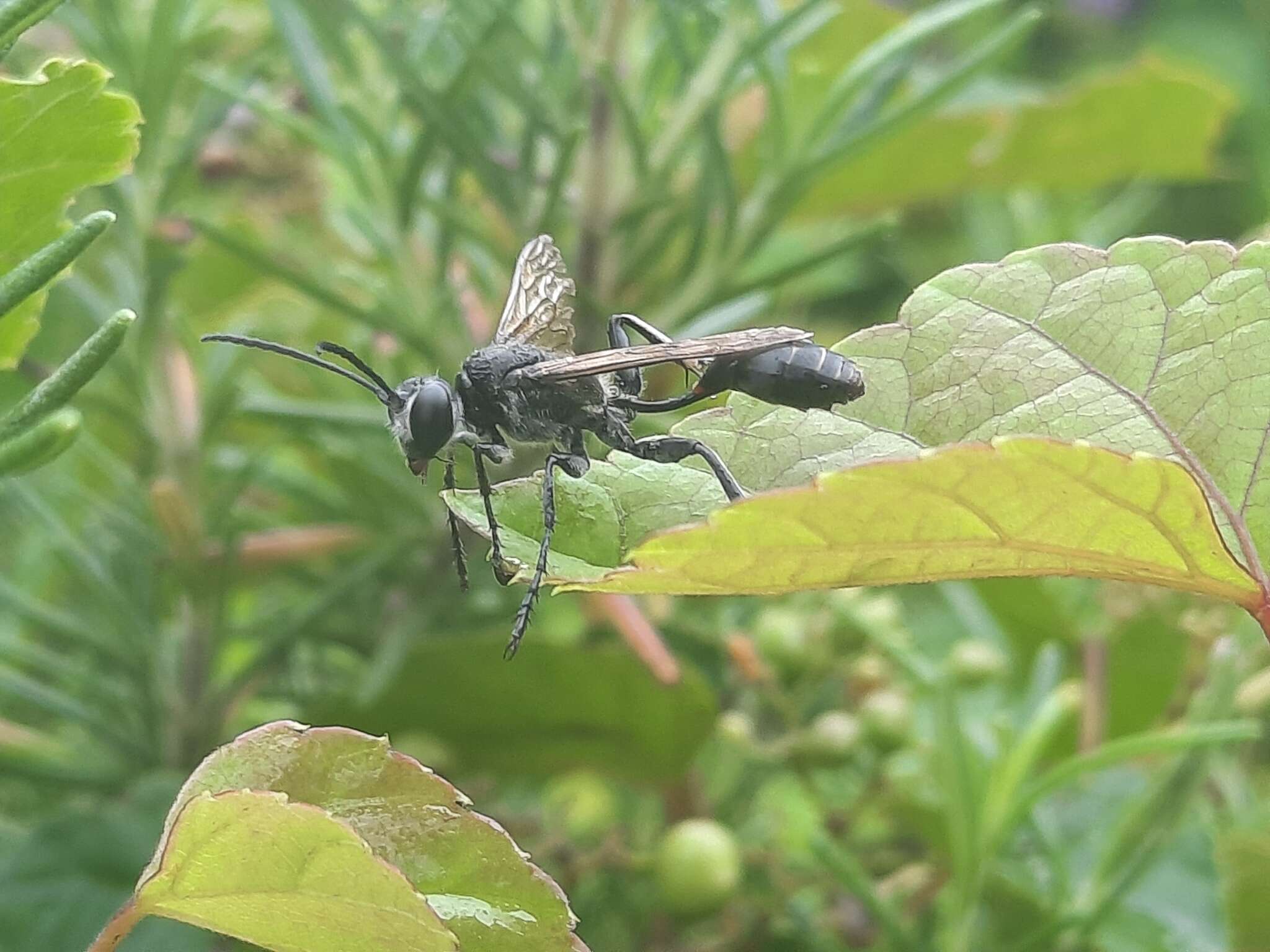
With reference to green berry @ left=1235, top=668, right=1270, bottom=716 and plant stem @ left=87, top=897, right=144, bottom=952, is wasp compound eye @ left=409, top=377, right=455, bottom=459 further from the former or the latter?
green berry @ left=1235, top=668, right=1270, bottom=716

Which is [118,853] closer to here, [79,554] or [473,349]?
[79,554]

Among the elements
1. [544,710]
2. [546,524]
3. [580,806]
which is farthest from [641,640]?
[580,806]

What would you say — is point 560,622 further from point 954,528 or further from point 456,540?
point 954,528

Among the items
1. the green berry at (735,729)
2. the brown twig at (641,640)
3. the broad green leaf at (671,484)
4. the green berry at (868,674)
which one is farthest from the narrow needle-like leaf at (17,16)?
the green berry at (868,674)

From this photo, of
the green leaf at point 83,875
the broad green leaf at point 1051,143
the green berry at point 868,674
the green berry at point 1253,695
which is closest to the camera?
the green leaf at point 83,875

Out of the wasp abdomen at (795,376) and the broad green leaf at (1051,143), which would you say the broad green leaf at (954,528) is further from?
the broad green leaf at (1051,143)
